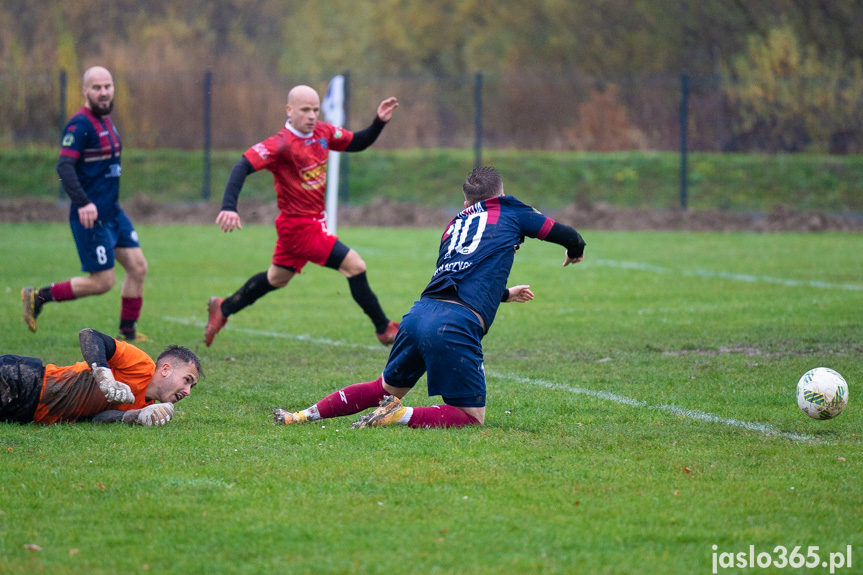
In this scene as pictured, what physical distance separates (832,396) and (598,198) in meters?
19.6

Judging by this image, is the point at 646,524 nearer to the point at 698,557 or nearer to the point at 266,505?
the point at 698,557

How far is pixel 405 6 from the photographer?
43.0m

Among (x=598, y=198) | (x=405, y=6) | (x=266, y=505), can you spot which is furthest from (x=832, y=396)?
(x=405, y=6)

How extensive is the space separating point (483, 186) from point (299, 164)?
2856 millimetres

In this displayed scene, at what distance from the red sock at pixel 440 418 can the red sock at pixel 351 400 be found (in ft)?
1.04

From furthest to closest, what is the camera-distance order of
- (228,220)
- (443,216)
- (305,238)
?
(443,216)
(305,238)
(228,220)

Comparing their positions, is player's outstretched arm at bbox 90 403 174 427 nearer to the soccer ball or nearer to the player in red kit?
the player in red kit

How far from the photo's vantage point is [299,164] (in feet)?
27.7

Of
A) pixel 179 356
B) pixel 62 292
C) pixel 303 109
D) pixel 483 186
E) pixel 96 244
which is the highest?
→ pixel 303 109

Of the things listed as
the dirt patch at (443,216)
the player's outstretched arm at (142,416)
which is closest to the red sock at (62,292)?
the player's outstretched arm at (142,416)

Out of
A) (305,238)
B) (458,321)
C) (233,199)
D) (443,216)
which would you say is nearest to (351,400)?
(458,321)

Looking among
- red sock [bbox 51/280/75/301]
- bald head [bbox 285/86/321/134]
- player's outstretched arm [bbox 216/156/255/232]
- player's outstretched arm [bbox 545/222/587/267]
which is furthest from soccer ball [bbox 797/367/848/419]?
red sock [bbox 51/280/75/301]

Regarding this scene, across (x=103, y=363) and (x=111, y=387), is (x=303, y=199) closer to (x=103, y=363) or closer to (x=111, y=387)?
(x=103, y=363)

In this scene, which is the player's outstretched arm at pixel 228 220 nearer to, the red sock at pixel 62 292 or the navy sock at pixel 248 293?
the navy sock at pixel 248 293
